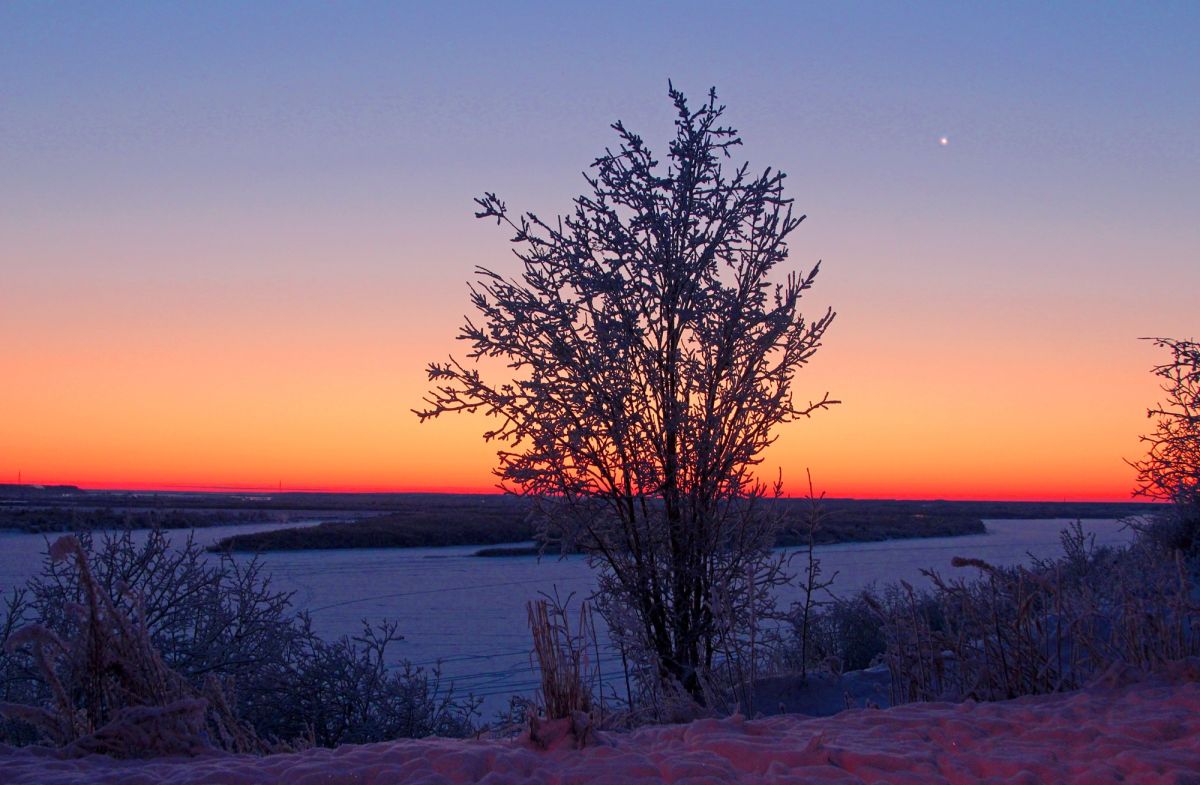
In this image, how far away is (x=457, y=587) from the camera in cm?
2361

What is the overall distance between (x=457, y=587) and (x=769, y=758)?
65.5 ft

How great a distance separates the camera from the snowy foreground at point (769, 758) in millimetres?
4141

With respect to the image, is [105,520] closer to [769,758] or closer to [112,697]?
[112,697]

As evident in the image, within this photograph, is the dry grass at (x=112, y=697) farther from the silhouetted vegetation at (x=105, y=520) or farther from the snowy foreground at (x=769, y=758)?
the silhouetted vegetation at (x=105, y=520)

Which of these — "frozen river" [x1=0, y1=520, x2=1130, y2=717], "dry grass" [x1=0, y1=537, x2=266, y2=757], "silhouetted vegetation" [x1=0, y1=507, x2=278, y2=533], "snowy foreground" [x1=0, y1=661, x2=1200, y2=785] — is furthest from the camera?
"frozen river" [x1=0, y1=520, x2=1130, y2=717]

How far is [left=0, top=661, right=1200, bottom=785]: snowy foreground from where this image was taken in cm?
414

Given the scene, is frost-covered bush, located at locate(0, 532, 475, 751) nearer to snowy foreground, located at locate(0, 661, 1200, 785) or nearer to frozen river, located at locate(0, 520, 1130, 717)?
frozen river, located at locate(0, 520, 1130, 717)

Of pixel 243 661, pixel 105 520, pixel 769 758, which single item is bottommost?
pixel 243 661

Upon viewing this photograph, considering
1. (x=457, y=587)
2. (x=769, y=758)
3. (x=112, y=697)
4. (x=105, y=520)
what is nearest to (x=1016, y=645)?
(x=769, y=758)

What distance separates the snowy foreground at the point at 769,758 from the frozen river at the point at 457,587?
7536 mm

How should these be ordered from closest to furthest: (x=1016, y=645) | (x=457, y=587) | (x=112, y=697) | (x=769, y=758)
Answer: (x=769, y=758) < (x=112, y=697) < (x=1016, y=645) < (x=457, y=587)

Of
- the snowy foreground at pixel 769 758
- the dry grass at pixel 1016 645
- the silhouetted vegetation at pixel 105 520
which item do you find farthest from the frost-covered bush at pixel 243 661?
the snowy foreground at pixel 769 758

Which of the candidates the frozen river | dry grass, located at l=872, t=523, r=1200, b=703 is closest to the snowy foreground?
dry grass, located at l=872, t=523, r=1200, b=703

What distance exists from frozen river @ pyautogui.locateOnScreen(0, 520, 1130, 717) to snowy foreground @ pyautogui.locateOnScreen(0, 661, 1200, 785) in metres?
7.54
